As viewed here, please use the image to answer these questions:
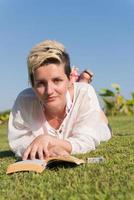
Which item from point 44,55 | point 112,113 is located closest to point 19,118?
point 44,55

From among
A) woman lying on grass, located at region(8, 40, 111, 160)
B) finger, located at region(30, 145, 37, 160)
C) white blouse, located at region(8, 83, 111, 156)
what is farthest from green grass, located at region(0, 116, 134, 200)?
white blouse, located at region(8, 83, 111, 156)

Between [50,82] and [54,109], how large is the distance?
1.83 feet

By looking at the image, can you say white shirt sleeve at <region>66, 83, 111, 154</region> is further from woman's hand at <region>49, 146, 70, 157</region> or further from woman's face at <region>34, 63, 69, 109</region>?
woman's face at <region>34, 63, 69, 109</region>

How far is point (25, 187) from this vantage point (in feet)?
9.43

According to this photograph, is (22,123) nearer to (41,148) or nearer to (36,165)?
(41,148)

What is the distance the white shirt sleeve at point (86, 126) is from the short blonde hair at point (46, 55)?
63cm

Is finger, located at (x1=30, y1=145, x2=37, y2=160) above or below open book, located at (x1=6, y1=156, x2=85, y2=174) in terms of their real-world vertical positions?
below

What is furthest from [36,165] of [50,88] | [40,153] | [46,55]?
[46,55]

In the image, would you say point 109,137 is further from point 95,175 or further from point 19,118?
point 95,175

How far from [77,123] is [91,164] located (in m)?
1.33

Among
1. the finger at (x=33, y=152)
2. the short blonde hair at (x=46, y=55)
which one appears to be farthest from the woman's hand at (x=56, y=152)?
the short blonde hair at (x=46, y=55)

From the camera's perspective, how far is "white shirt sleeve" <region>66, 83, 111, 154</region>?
4496 mm

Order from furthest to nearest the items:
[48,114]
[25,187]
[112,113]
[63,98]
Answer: [112,113]
[48,114]
[63,98]
[25,187]

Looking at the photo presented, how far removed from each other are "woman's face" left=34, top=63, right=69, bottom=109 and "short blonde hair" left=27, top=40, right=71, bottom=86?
2.0 inches
